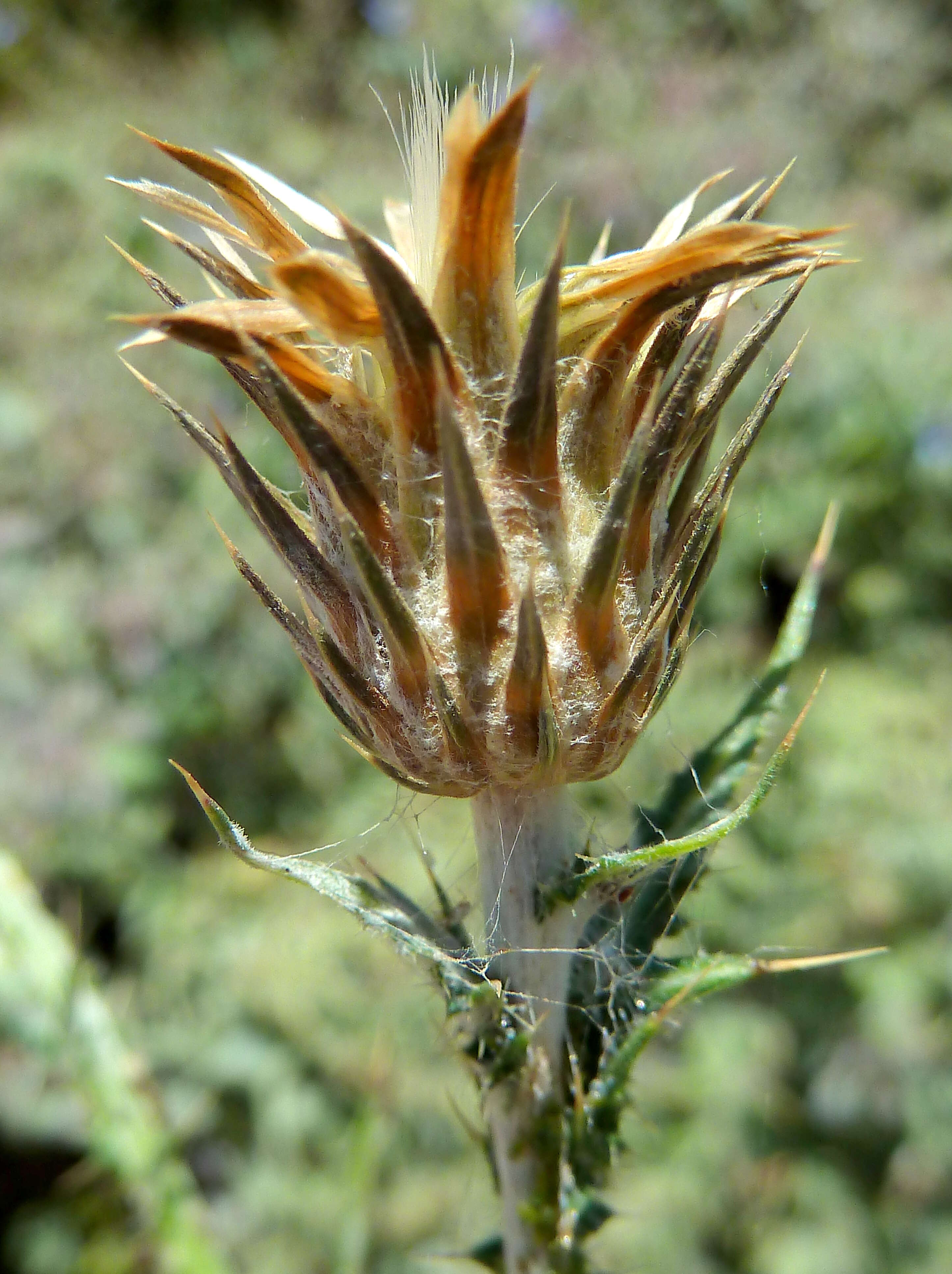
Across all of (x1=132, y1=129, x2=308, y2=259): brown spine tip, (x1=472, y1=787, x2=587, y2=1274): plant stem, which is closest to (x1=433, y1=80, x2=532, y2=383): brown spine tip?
(x1=132, y1=129, x2=308, y2=259): brown spine tip

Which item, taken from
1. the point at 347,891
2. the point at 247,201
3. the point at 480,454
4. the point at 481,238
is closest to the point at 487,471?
the point at 480,454

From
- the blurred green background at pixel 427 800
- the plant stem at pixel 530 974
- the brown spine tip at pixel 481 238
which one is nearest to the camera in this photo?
the brown spine tip at pixel 481 238

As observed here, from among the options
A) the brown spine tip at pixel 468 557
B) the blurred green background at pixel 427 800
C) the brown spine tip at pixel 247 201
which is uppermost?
the brown spine tip at pixel 247 201

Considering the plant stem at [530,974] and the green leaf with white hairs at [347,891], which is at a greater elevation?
the green leaf with white hairs at [347,891]

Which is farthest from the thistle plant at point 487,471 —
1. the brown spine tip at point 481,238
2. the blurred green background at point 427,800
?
the blurred green background at point 427,800

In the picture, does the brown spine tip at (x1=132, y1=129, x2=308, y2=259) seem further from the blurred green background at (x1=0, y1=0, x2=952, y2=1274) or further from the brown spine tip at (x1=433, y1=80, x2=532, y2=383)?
the blurred green background at (x1=0, y1=0, x2=952, y2=1274)

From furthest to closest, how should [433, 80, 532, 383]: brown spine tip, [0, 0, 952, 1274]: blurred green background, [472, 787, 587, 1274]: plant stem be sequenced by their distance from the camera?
[0, 0, 952, 1274]: blurred green background
[472, 787, 587, 1274]: plant stem
[433, 80, 532, 383]: brown spine tip

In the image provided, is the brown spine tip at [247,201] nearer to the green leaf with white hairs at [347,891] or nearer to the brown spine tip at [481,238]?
the brown spine tip at [481,238]
